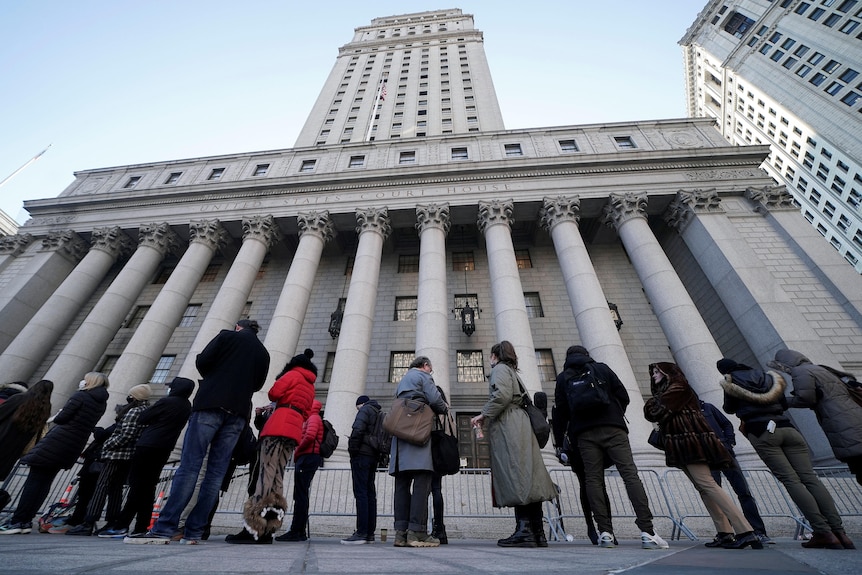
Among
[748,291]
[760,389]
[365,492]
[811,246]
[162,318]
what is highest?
[811,246]

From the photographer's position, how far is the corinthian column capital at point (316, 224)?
2012 centimetres

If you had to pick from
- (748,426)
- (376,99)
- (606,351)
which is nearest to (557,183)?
(606,351)

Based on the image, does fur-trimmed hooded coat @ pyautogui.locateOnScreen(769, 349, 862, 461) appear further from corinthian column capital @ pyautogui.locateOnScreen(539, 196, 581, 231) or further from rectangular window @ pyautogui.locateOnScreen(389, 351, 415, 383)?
rectangular window @ pyautogui.locateOnScreen(389, 351, 415, 383)

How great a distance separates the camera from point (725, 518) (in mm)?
4906

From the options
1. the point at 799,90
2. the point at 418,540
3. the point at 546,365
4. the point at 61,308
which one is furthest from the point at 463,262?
the point at 799,90

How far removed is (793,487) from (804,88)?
6828cm

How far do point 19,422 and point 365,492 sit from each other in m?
5.49

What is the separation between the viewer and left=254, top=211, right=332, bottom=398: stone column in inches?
602

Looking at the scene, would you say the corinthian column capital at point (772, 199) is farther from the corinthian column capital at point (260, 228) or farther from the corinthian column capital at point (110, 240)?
the corinthian column capital at point (110, 240)

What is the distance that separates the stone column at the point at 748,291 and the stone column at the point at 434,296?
9.49 m

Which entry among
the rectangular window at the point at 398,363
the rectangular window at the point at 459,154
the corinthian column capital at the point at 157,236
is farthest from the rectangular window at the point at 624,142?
the corinthian column capital at the point at 157,236

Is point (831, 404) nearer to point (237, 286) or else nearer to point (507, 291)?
point (507, 291)

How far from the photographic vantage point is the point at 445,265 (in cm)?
2095

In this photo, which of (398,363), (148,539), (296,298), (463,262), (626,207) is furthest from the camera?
(463,262)
